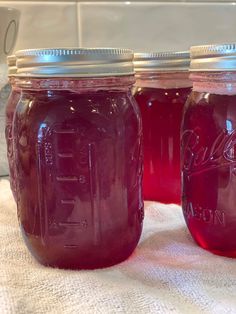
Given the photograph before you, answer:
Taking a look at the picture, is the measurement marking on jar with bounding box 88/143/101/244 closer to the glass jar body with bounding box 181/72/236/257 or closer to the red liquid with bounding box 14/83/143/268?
the red liquid with bounding box 14/83/143/268

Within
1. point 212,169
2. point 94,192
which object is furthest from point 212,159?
point 94,192

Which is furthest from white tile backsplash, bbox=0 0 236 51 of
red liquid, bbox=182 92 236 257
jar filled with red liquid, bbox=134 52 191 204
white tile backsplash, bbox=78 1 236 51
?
red liquid, bbox=182 92 236 257

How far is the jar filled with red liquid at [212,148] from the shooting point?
496 mm

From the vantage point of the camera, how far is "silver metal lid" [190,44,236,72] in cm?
48

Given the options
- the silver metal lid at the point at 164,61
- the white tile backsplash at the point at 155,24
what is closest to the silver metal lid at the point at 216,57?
the silver metal lid at the point at 164,61

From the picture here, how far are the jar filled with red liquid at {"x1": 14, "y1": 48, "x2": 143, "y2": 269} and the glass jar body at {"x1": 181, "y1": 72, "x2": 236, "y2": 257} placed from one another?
0.21 feet

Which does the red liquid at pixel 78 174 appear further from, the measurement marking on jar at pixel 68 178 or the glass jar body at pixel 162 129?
the glass jar body at pixel 162 129

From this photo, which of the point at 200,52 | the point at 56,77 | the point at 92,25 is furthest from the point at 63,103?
the point at 92,25

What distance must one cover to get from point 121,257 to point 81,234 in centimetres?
5

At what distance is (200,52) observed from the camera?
0.50 m

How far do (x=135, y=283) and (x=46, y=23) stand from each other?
0.58m

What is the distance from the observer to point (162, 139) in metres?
0.69

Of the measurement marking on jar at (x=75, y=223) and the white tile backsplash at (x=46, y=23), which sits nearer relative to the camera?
the measurement marking on jar at (x=75, y=223)

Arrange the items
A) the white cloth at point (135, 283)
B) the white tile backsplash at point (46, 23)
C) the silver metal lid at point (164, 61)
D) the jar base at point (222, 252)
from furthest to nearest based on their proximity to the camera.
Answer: the white tile backsplash at point (46, 23) < the silver metal lid at point (164, 61) < the jar base at point (222, 252) < the white cloth at point (135, 283)
